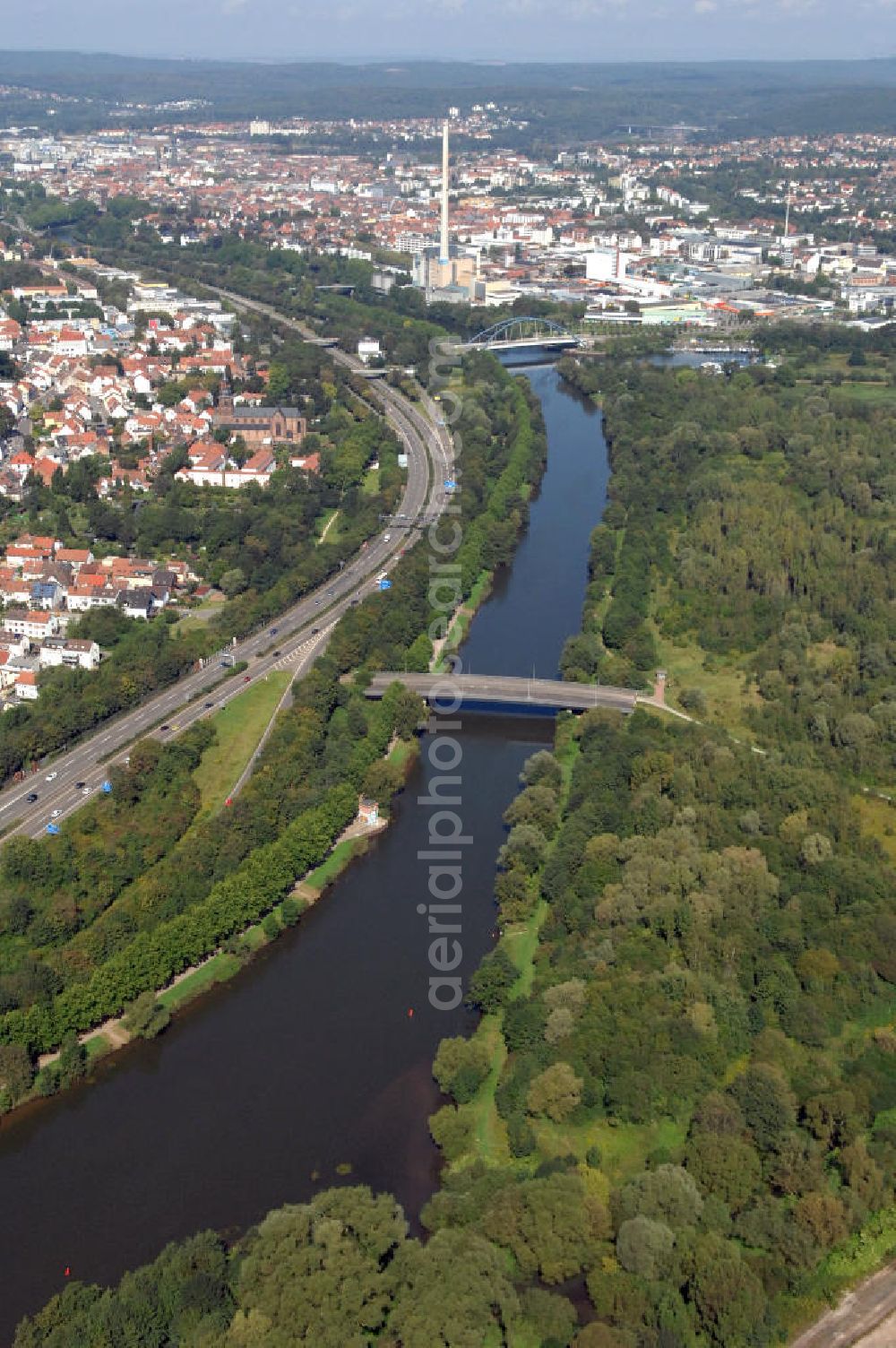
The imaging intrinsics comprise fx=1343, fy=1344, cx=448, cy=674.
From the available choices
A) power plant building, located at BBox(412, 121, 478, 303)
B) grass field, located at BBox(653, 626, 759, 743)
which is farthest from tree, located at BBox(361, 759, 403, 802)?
power plant building, located at BBox(412, 121, 478, 303)

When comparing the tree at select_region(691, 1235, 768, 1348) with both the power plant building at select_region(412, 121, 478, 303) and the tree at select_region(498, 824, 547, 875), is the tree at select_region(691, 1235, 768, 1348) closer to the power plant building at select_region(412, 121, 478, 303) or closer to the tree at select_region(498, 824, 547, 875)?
the tree at select_region(498, 824, 547, 875)

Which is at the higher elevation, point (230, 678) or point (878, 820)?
point (230, 678)

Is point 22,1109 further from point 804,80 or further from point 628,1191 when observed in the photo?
point 804,80

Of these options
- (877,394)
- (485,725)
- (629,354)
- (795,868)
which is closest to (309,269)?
(629,354)

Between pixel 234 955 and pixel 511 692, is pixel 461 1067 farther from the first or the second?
pixel 511 692

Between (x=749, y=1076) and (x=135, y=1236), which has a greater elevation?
(x=749, y=1076)

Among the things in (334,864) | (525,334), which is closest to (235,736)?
(334,864)
